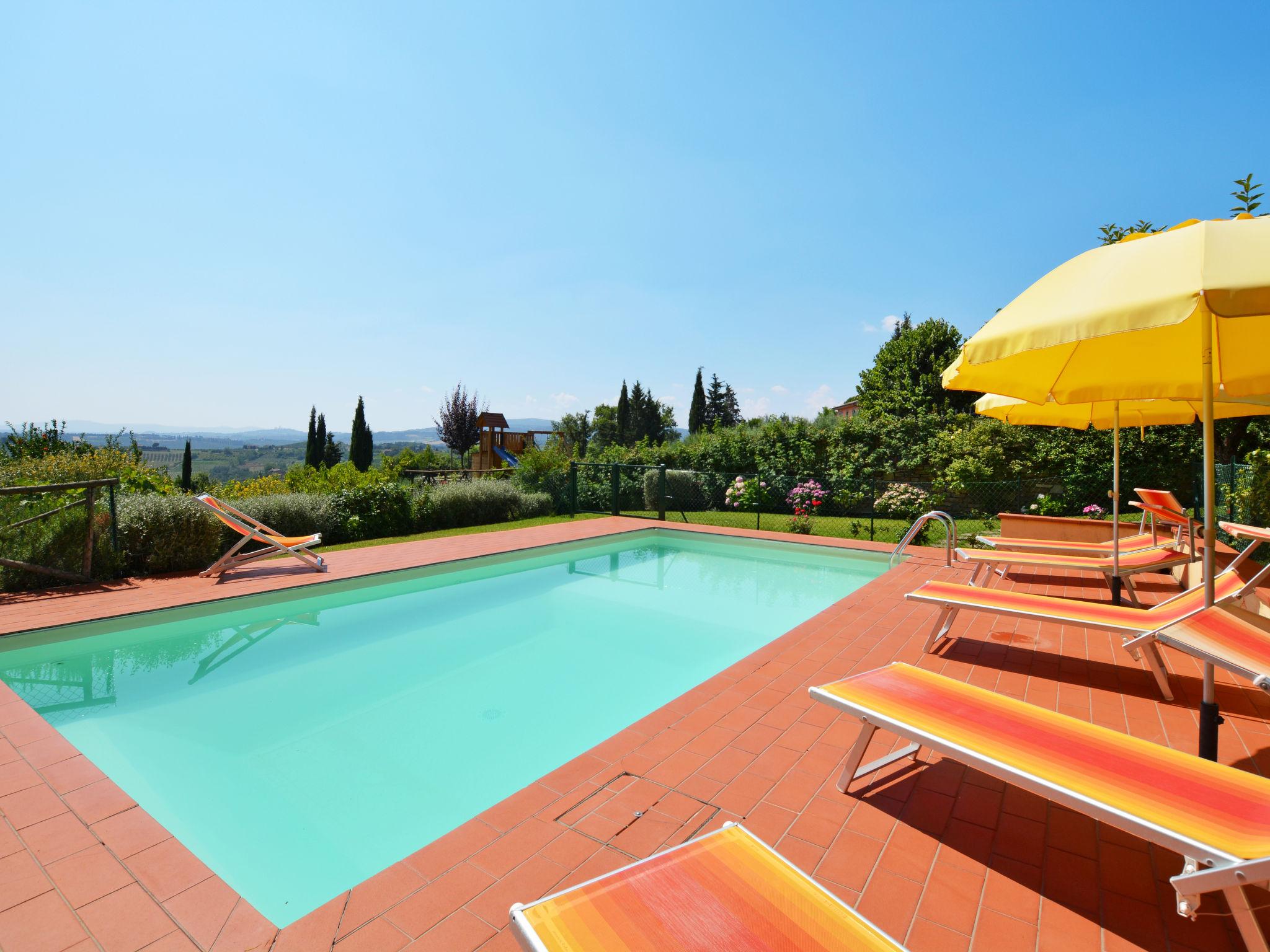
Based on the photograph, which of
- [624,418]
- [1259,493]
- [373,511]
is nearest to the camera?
[1259,493]

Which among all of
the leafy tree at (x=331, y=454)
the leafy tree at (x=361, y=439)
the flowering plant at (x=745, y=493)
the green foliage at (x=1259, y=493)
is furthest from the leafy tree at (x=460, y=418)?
the green foliage at (x=1259, y=493)

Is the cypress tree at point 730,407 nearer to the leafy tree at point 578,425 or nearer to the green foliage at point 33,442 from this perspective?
the leafy tree at point 578,425

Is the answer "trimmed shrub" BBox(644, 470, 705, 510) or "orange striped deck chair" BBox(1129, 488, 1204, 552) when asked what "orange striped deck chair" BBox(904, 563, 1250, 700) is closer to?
"orange striped deck chair" BBox(1129, 488, 1204, 552)

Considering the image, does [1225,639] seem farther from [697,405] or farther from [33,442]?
[697,405]

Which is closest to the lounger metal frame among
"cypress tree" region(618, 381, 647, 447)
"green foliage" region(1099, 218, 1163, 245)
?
"green foliage" region(1099, 218, 1163, 245)

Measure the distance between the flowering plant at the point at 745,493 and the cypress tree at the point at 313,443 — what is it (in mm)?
28743

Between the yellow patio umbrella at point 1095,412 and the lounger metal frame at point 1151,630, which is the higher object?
the yellow patio umbrella at point 1095,412

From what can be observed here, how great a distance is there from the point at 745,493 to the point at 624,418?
29.3 m

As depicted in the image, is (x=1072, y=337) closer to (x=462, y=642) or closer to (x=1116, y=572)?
(x=1116, y=572)

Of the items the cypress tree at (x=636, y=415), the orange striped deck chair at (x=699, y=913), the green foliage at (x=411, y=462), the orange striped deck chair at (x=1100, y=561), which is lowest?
the orange striped deck chair at (x=699, y=913)

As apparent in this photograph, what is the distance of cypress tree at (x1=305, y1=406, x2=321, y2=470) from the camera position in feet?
113

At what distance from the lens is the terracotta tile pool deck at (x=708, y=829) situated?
75.3 inches

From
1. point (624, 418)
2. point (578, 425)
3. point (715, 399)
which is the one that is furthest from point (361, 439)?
point (715, 399)

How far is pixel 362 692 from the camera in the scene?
4.89 m
